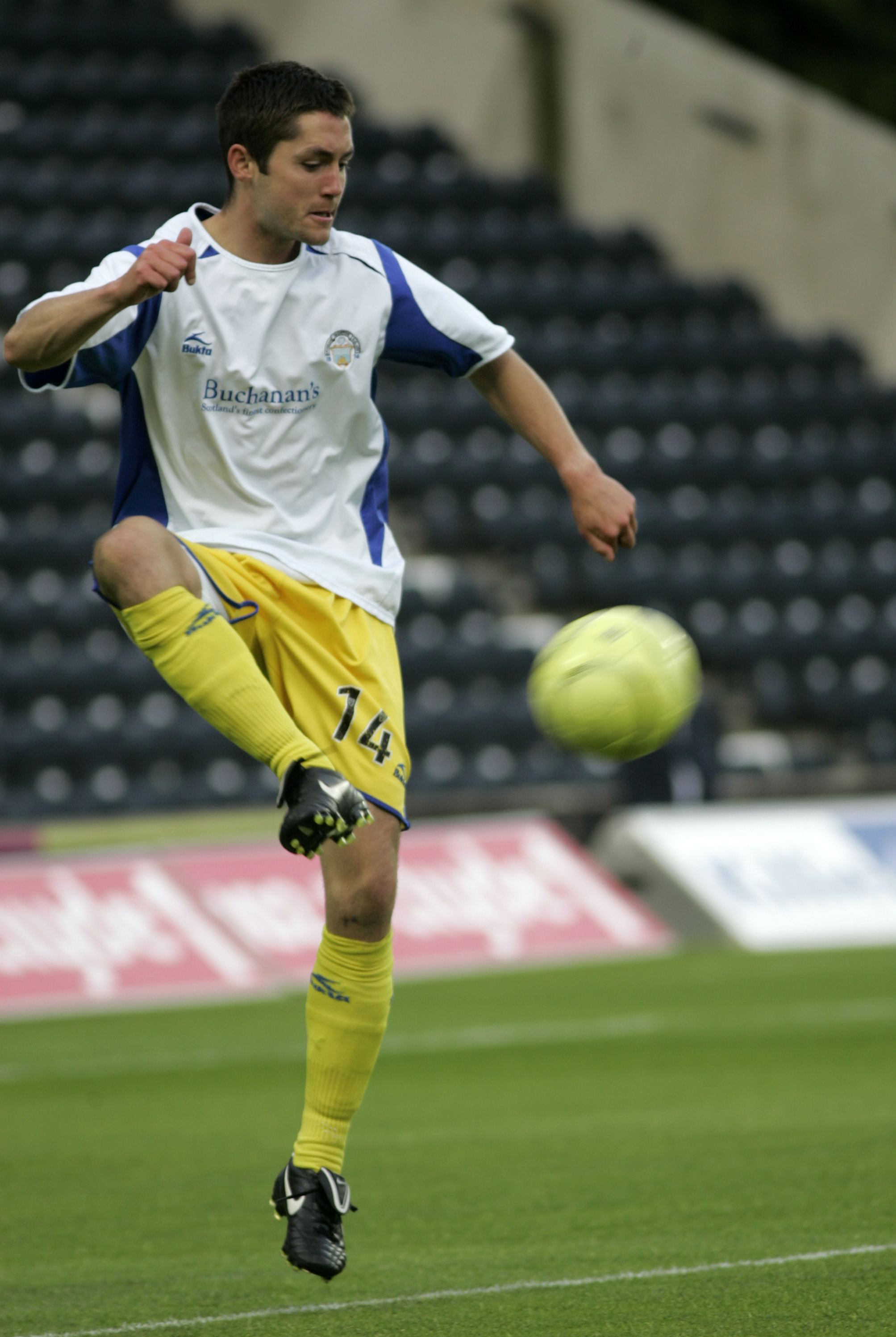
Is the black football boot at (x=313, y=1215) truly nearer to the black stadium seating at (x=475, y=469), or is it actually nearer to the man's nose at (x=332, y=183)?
the man's nose at (x=332, y=183)

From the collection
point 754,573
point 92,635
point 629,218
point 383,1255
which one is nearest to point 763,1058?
point 383,1255

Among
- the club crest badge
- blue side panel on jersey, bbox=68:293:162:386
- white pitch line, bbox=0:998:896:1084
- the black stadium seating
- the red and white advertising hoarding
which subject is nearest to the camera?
blue side panel on jersey, bbox=68:293:162:386

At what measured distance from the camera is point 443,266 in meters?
17.2

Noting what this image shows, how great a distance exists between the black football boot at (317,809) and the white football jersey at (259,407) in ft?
1.86

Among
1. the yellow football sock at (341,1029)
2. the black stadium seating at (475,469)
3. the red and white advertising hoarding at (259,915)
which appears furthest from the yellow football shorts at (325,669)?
the black stadium seating at (475,469)

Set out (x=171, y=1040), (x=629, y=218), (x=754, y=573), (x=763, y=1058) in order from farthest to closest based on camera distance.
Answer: (x=629, y=218) → (x=754, y=573) → (x=171, y=1040) → (x=763, y=1058)

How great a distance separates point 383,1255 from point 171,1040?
4486mm

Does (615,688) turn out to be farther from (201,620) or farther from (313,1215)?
(313,1215)

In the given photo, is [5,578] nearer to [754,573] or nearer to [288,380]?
[754,573]

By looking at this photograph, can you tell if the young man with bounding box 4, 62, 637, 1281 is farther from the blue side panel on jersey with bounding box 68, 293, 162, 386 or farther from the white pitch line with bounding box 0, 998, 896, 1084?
the white pitch line with bounding box 0, 998, 896, 1084

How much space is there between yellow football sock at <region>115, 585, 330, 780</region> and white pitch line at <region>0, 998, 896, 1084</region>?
4437mm

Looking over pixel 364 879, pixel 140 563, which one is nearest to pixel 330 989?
pixel 364 879

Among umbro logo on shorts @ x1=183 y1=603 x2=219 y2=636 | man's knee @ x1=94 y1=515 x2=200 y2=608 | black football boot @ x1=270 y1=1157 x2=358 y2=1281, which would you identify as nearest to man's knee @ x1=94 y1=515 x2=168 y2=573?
man's knee @ x1=94 y1=515 x2=200 y2=608

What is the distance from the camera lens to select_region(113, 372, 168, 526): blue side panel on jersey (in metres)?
4.05
